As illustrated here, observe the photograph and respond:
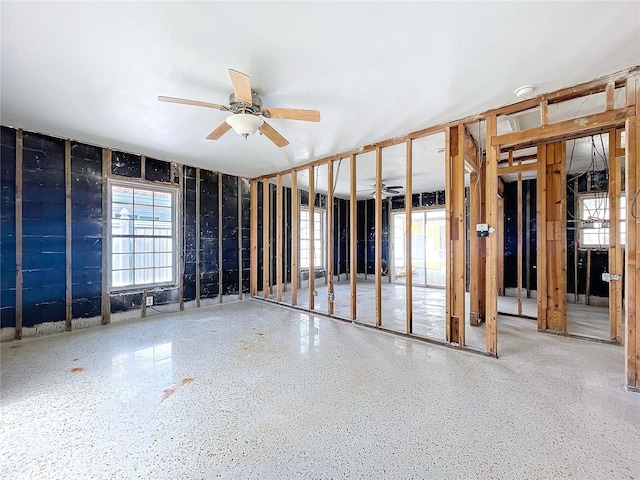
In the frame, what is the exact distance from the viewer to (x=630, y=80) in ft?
7.59

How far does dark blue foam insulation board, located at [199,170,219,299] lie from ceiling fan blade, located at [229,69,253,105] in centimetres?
344

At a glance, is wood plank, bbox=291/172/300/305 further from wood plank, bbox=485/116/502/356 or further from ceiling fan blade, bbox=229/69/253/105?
wood plank, bbox=485/116/502/356

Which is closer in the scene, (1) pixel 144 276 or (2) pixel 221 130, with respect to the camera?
(2) pixel 221 130

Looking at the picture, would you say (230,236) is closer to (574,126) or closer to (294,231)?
(294,231)

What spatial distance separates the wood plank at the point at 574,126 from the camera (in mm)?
2346

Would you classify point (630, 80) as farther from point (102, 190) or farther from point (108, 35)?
point (102, 190)

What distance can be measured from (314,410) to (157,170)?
462 cm

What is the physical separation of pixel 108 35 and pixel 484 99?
324 cm

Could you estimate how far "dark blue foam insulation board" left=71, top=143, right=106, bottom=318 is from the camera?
3.97m

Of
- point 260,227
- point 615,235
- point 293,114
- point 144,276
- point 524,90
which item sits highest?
point 524,90

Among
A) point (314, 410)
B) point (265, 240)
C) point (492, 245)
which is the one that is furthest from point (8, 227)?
point (492, 245)

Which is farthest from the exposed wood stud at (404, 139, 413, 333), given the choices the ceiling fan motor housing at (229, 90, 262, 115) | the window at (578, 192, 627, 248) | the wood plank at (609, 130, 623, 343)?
the window at (578, 192, 627, 248)

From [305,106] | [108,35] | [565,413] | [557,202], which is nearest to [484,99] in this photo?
[305,106]

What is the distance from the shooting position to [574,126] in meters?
2.52
